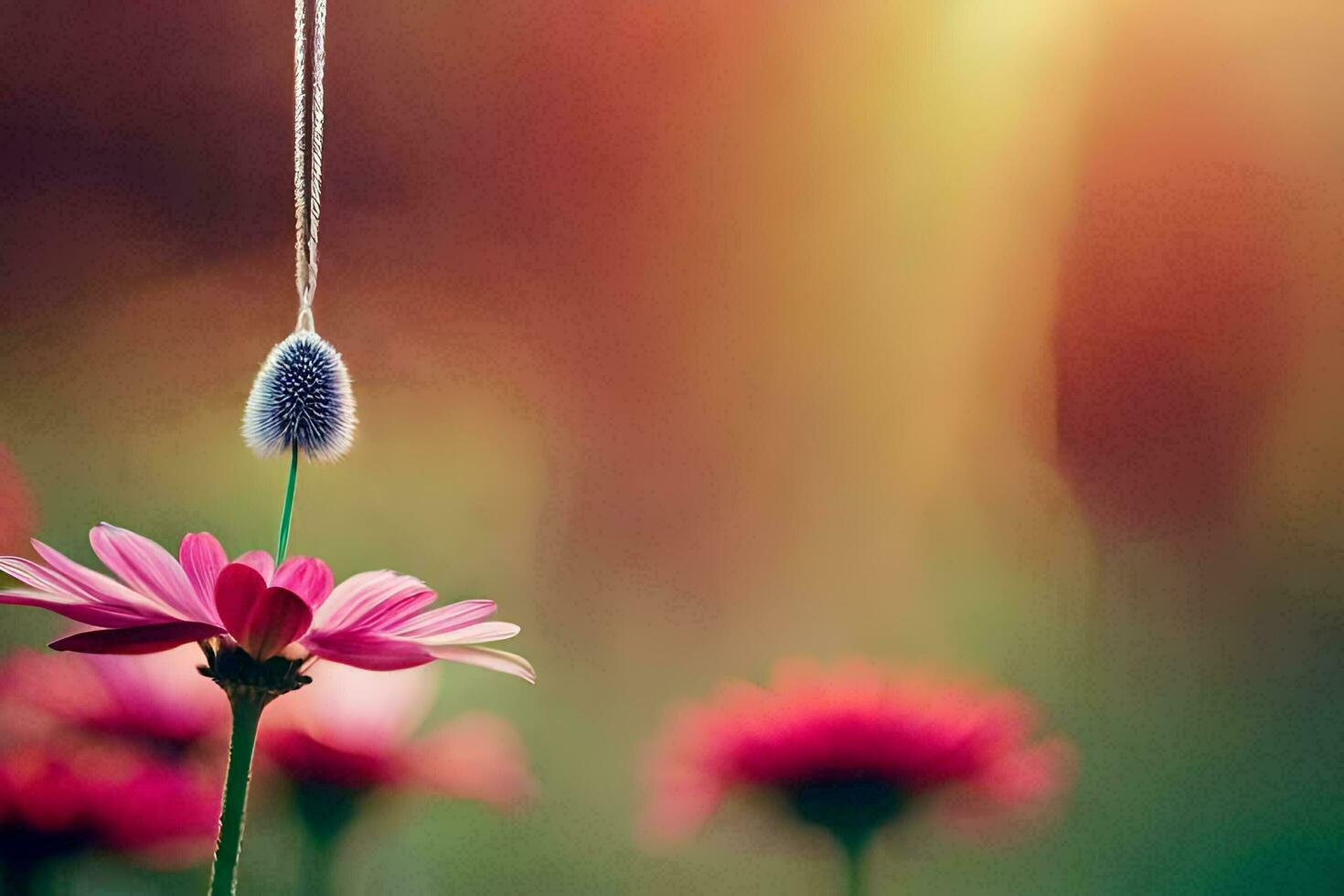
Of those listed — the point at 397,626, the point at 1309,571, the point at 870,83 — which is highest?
the point at 870,83

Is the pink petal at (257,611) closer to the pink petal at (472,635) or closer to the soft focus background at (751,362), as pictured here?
the pink petal at (472,635)

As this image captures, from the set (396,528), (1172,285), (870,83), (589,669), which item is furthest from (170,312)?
(1172,285)

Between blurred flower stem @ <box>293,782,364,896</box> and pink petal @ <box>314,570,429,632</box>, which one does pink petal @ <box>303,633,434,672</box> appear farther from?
blurred flower stem @ <box>293,782,364,896</box>

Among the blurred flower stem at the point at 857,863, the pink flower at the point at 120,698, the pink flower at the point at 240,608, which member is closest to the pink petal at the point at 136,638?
the pink flower at the point at 240,608

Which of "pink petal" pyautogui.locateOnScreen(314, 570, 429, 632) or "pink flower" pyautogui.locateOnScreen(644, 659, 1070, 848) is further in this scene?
"pink flower" pyautogui.locateOnScreen(644, 659, 1070, 848)

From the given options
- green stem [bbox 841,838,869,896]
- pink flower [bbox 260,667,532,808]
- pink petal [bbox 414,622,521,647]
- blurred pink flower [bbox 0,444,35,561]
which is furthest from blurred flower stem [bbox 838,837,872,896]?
blurred pink flower [bbox 0,444,35,561]

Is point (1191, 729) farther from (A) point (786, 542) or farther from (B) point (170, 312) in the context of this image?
(B) point (170, 312)

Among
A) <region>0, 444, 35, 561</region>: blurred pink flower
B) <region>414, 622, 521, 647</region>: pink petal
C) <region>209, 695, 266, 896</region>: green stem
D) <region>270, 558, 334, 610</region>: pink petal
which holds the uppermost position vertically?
<region>0, 444, 35, 561</region>: blurred pink flower

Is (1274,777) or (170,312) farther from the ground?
(170,312)
